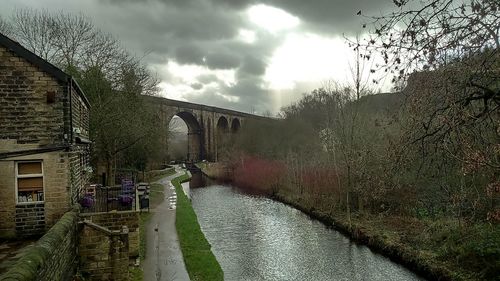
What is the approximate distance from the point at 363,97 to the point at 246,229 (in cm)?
902

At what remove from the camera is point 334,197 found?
20531mm

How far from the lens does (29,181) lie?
9.73 meters

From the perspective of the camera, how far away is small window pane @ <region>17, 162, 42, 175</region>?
383 inches

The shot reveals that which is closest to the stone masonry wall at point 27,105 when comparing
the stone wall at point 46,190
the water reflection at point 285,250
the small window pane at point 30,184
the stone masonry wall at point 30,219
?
the stone wall at point 46,190

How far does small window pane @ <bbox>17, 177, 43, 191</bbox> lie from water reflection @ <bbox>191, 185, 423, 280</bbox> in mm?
5719

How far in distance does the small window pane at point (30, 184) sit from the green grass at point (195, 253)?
14.6 ft

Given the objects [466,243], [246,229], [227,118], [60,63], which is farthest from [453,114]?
[227,118]

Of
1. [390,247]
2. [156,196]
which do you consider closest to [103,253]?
[390,247]

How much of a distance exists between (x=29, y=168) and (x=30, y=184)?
0.40m

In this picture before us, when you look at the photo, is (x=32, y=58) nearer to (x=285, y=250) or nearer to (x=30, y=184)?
(x=30, y=184)

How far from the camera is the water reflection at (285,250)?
12.0 m

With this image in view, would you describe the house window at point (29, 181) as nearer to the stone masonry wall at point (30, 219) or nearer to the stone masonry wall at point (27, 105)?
the stone masonry wall at point (30, 219)

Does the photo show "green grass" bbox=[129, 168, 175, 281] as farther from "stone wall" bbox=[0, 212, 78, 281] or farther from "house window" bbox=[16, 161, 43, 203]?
"house window" bbox=[16, 161, 43, 203]

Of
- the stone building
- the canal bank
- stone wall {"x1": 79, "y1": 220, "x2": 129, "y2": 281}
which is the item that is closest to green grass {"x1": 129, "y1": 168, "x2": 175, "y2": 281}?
stone wall {"x1": 79, "y1": 220, "x2": 129, "y2": 281}
